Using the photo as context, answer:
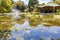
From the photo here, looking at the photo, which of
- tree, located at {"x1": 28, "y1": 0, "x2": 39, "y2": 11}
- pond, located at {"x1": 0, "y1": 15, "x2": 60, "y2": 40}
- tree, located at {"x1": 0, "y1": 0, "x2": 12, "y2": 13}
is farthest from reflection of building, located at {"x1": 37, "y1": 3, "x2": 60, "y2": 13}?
tree, located at {"x1": 0, "y1": 0, "x2": 12, "y2": 13}

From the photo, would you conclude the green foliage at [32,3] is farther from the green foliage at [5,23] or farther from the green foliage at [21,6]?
the green foliage at [5,23]

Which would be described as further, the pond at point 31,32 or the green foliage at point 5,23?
the green foliage at point 5,23

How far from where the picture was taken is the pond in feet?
8.61

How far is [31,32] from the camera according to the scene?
105 inches

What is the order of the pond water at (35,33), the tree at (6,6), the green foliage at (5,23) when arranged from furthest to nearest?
the tree at (6,6) → the green foliage at (5,23) → the pond water at (35,33)

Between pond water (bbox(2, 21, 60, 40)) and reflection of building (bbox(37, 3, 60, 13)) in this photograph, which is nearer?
pond water (bbox(2, 21, 60, 40))

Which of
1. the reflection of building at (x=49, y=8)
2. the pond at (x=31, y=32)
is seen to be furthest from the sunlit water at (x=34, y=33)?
the reflection of building at (x=49, y=8)

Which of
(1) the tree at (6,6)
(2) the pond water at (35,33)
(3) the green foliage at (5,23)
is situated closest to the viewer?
(2) the pond water at (35,33)

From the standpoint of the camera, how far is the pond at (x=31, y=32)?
2625 millimetres

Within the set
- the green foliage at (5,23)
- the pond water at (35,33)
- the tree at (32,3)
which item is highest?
the tree at (32,3)

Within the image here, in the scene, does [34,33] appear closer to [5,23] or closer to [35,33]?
[35,33]

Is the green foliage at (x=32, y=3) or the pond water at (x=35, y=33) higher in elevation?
the green foliage at (x=32, y=3)

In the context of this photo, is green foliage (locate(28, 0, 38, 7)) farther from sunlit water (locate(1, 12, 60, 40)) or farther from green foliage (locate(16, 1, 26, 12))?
sunlit water (locate(1, 12, 60, 40))

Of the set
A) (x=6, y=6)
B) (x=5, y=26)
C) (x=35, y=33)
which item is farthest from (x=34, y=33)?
(x=6, y=6)
